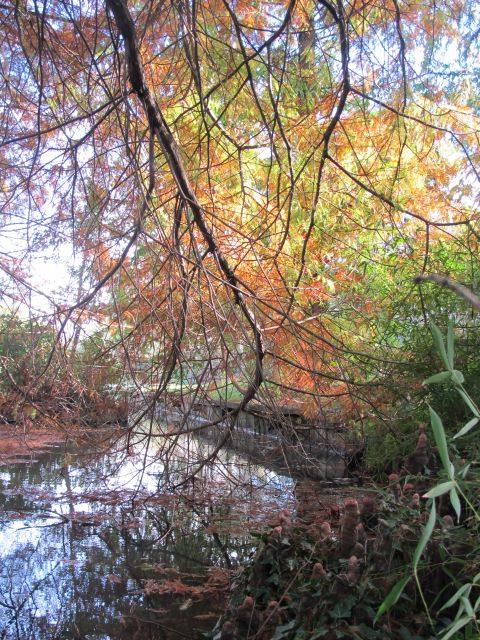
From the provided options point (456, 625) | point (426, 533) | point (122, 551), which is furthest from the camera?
point (122, 551)

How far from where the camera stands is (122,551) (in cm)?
348

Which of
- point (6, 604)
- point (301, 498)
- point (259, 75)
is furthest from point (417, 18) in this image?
point (6, 604)

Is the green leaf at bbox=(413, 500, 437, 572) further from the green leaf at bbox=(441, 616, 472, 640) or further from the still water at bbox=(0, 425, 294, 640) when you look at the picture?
the still water at bbox=(0, 425, 294, 640)

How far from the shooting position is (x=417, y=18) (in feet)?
10.6

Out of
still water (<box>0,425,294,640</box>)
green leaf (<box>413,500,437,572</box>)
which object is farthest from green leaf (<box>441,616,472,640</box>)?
still water (<box>0,425,294,640</box>)

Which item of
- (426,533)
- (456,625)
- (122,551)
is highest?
(426,533)

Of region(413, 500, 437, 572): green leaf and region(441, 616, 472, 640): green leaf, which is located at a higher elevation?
region(413, 500, 437, 572): green leaf


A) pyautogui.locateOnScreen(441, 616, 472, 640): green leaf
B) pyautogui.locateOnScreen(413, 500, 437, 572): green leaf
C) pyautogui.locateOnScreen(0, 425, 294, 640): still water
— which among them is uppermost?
pyautogui.locateOnScreen(413, 500, 437, 572): green leaf

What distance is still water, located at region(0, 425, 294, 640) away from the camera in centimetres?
258

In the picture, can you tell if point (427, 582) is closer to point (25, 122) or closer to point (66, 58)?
point (66, 58)

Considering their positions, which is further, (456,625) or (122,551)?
(122,551)

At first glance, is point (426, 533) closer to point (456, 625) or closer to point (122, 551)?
point (456, 625)

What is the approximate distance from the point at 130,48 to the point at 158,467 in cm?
486

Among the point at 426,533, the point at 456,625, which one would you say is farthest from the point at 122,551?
the point at 426,533
